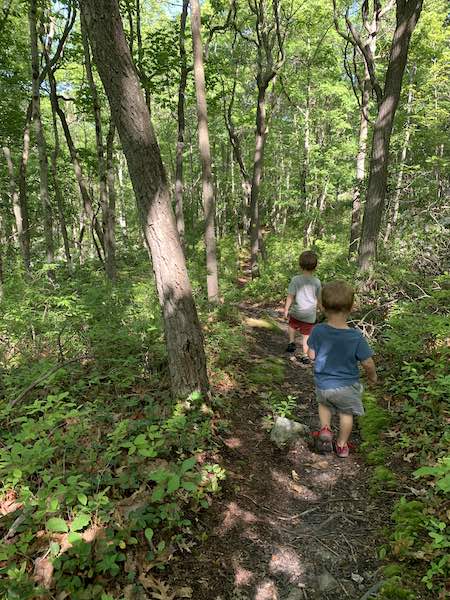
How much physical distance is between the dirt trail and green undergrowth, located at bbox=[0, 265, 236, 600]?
0.23 metres

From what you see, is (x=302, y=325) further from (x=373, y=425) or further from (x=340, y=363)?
(x=340, y=363)

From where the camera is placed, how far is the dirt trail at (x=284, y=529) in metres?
2.77

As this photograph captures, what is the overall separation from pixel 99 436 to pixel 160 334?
233cm

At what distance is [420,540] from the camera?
281 cm

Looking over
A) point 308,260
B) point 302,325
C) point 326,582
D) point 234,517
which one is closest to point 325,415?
point 234,517

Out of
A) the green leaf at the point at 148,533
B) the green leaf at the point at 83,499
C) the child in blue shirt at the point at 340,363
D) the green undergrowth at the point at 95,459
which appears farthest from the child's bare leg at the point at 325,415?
the green leaf at the point at 83,499

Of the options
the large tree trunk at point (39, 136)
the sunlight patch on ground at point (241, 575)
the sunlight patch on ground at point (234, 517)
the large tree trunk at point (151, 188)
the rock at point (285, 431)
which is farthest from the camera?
the large tree trunk at point (39, 136)

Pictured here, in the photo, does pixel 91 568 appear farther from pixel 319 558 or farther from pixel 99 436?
pixel 319 558

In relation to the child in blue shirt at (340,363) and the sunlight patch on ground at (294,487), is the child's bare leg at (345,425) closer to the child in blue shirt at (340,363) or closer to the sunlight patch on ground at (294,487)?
the child in blue shirt at (340,363)

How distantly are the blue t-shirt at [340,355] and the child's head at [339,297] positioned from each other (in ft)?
0.70

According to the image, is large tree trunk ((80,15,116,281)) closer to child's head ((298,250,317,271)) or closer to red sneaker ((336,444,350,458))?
child's head ((298,250,317,271))

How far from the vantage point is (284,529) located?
3.29 metres

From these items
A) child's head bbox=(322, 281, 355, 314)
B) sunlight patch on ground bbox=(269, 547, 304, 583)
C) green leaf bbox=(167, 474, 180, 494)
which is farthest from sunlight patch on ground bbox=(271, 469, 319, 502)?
child's head bbox=(322, 281, 355, 314)

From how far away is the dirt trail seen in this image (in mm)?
2766
